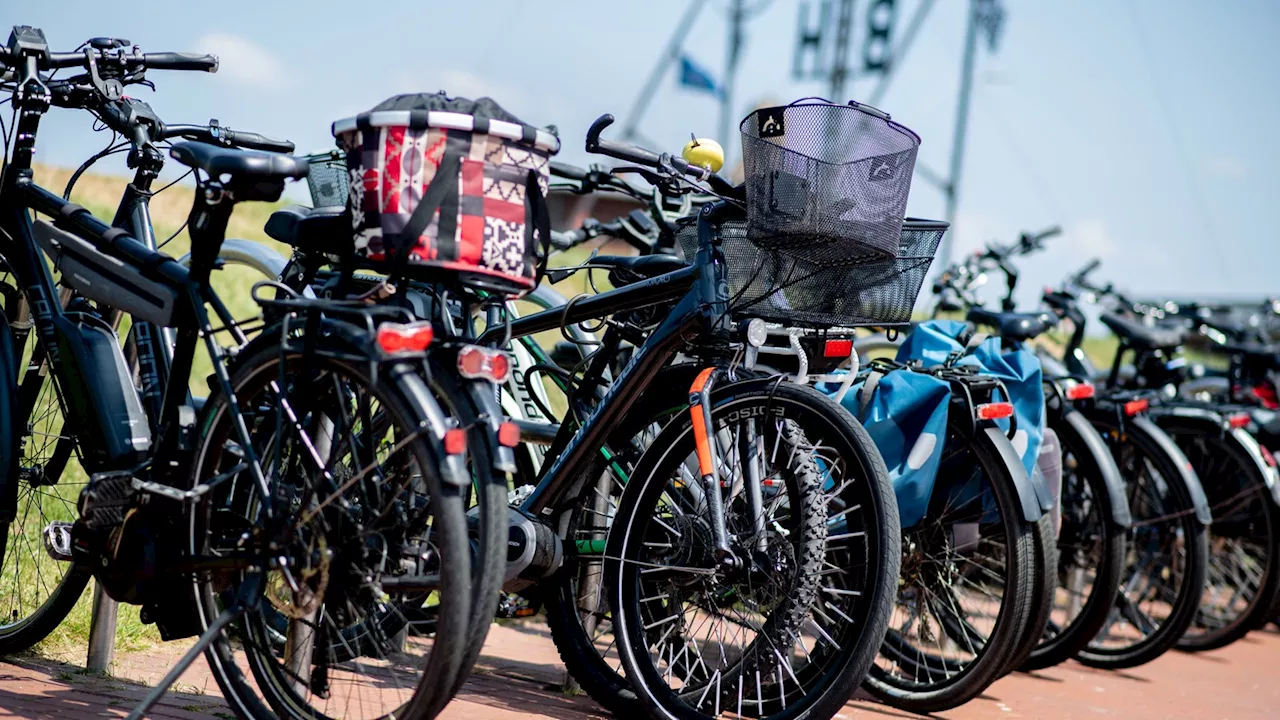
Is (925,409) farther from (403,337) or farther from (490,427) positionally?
(403,337)

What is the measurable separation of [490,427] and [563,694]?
172 cm

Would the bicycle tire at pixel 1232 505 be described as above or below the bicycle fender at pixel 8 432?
above

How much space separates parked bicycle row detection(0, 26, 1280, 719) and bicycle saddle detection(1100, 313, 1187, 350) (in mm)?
2226

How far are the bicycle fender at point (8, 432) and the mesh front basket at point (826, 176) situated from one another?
1997 mm

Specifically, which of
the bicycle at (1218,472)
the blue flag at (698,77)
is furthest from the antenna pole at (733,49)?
the bicycle at (1218,472)

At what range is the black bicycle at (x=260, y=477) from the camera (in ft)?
9.08

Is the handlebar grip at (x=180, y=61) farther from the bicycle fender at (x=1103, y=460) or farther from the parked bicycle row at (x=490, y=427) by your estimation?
the bicycle fender at (x=1103, y=460)

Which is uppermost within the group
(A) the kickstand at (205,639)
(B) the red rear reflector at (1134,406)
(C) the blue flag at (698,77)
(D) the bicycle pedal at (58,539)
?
(C) the blue flag at (698,77)

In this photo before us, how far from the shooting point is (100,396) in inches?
130

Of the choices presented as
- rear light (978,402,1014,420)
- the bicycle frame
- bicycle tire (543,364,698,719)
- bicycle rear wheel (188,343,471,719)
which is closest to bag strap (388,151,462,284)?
bicycle rear wheel (188,343,471,719)

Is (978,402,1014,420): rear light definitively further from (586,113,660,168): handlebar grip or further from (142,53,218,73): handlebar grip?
(142,53,218,73): handlebar grip

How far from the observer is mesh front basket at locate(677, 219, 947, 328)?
339 cm

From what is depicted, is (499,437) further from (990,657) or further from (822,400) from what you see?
(990,657)

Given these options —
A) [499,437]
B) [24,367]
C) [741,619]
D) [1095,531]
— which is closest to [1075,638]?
[1095,531]
